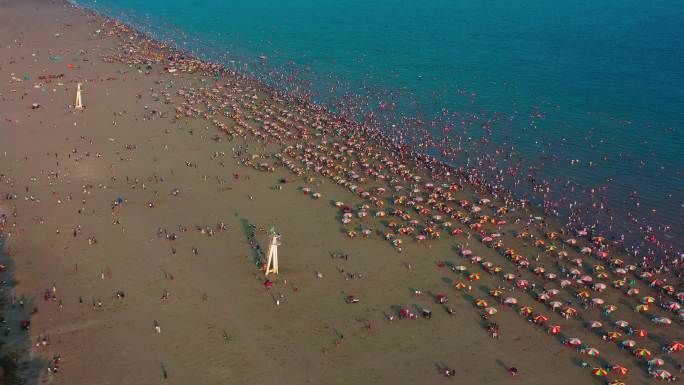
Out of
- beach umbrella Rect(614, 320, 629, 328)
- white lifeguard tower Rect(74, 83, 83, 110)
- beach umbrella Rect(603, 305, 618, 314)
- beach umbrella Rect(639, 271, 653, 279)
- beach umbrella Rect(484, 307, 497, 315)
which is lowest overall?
white lifeguard tower Rect(74, 83, 83, 110)

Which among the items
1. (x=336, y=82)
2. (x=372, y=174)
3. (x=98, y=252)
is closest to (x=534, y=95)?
(x=336, y=82)

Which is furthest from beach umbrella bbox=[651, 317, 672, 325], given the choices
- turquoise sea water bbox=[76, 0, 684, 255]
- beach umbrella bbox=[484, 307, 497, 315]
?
turquoise sea water bbox=[76, 0, 684, 255]

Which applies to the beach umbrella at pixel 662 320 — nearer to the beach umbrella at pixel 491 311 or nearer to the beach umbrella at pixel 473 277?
the beach umbrella at pixel 491 311

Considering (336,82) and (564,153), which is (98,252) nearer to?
(564,153)

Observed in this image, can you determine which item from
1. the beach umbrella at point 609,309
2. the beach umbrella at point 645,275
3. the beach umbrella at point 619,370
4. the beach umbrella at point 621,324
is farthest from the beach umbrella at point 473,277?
the beach umbrella at point 645,275

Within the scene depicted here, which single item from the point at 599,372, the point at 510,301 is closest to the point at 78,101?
the point at 510,301

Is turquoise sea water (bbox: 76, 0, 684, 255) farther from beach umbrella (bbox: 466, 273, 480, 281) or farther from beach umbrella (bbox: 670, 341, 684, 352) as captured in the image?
beach umbrella (bbox: 466, 273, 480, 281)
